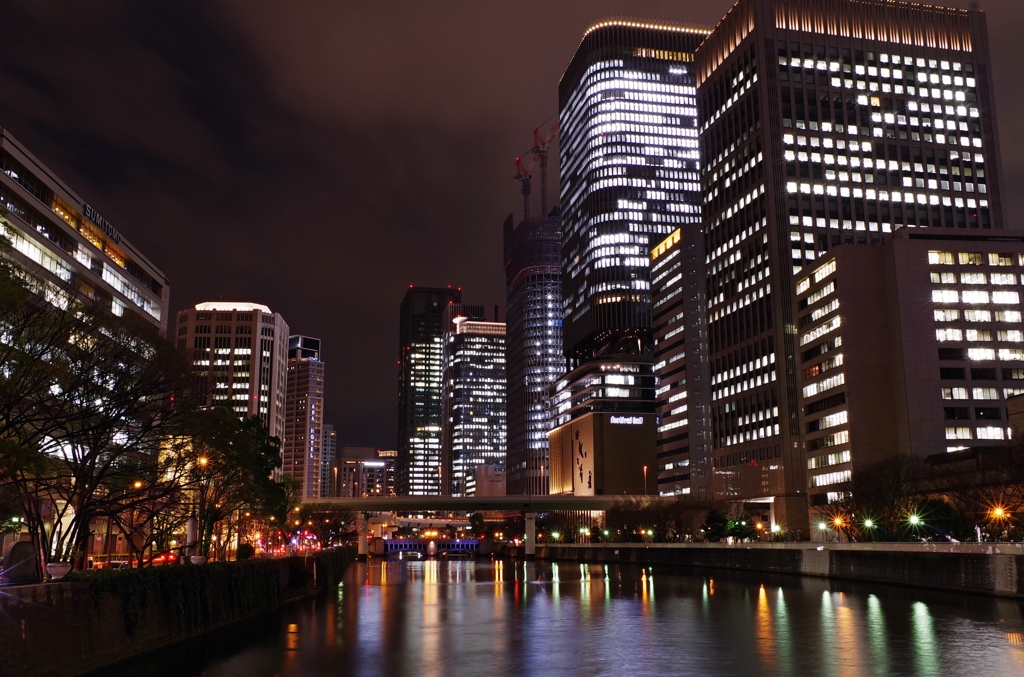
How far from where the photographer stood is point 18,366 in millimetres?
39031

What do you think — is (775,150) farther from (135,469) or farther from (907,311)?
(135,469)

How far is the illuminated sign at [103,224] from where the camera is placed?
13107cm

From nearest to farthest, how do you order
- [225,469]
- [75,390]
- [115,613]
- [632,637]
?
1. [115,613]
2. [75,390]
3. [632,637]
4. [225,469]

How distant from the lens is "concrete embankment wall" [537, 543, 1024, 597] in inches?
2921

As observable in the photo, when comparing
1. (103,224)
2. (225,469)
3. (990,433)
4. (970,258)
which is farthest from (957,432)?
(103,224)

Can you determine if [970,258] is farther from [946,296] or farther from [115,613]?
[115,613]


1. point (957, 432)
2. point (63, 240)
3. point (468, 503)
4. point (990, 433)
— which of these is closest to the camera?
point (63, 240)

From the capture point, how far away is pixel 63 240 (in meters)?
120

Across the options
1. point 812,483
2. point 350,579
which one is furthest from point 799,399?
point 350,579

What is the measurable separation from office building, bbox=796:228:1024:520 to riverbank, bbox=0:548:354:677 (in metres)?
115

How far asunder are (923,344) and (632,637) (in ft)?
382

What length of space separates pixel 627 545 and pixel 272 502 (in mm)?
104926

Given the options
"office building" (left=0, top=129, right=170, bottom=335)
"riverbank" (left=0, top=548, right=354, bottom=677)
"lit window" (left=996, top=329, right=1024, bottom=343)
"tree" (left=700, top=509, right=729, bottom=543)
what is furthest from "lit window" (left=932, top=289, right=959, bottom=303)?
"riverbank" (left=0, top=548, right=354, bottom=677)

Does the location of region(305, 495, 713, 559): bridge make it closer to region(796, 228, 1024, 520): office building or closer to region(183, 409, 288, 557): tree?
region(796, 228, 1024, 520): office building
